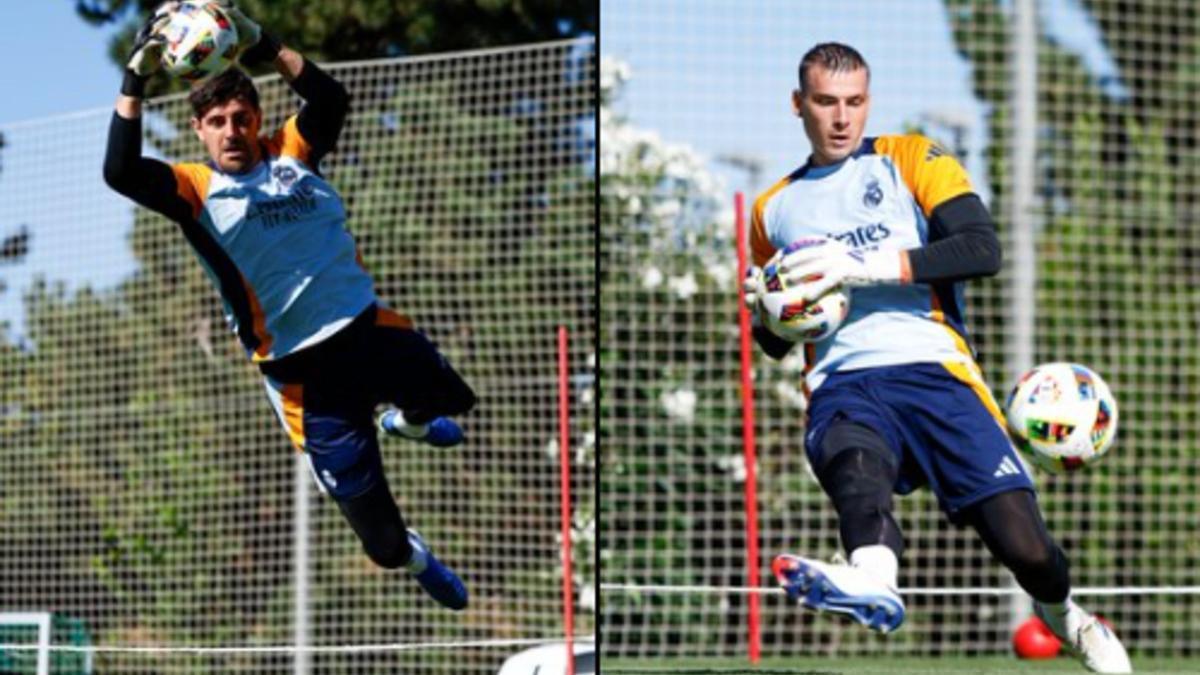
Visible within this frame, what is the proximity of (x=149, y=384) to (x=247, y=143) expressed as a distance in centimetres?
853

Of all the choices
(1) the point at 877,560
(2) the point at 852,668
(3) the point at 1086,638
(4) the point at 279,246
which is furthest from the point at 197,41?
(2) the point at 852,668

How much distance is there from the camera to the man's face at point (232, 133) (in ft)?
17.6

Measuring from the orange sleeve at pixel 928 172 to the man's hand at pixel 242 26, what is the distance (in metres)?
1.58

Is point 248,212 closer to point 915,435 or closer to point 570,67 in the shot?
point 915,435

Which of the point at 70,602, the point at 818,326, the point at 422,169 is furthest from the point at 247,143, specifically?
the point at 70,602

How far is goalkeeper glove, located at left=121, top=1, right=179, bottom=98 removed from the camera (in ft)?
16.1

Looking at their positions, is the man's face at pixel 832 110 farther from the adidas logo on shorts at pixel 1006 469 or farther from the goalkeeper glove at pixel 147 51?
the goalkeeper glove at pixel 147 51

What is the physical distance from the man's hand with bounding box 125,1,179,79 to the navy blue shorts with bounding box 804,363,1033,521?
1772mm

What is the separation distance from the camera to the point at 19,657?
573 inches

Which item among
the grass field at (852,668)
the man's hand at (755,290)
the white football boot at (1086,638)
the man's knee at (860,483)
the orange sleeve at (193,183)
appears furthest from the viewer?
the grass field at (852,668)

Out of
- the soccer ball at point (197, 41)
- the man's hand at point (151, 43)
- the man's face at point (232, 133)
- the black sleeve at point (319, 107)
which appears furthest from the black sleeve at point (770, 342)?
the man's hand at point (151, 43)

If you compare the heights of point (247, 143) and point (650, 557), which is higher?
point (247, 143)

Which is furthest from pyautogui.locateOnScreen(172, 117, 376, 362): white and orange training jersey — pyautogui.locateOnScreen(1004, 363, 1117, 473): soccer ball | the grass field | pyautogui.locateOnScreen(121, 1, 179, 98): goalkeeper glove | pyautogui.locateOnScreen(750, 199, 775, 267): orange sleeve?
the grass field

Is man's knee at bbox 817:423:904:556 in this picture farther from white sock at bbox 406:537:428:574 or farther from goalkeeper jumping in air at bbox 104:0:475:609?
white sock at bbox 406:537:428:574
